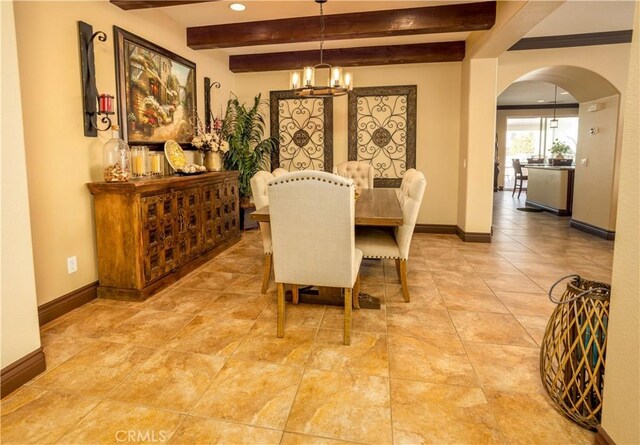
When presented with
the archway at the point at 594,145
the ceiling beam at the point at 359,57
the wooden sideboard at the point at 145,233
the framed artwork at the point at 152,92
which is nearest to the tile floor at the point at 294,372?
the wooden sideboard at the point at 145,233

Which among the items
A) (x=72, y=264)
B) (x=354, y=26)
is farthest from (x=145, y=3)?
(x=72, y=264)

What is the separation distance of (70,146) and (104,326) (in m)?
1.37

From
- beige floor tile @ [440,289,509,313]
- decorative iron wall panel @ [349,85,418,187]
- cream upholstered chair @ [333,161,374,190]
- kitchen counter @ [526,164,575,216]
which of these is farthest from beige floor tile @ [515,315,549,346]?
kitchen counter @ [526,164,575,216]

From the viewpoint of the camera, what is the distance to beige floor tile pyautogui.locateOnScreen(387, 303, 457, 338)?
2.46m

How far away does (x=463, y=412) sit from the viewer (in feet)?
5.50

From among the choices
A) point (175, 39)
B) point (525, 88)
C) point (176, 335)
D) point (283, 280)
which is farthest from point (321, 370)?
point (525, 88)

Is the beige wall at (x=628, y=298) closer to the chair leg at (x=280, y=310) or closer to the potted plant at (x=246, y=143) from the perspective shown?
the chair leg at (x=280, y=310)

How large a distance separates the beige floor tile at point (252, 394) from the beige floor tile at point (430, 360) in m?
0.57

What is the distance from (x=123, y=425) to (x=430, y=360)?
156 centimetres

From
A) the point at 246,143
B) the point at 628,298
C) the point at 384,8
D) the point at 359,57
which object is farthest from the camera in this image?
the point at 246,143

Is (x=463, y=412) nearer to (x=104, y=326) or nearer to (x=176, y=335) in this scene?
(x=176, y=335)

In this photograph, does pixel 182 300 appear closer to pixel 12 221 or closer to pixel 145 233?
pixel 145 233

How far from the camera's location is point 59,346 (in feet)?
7.48

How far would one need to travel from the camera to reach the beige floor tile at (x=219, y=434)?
1508 mm
